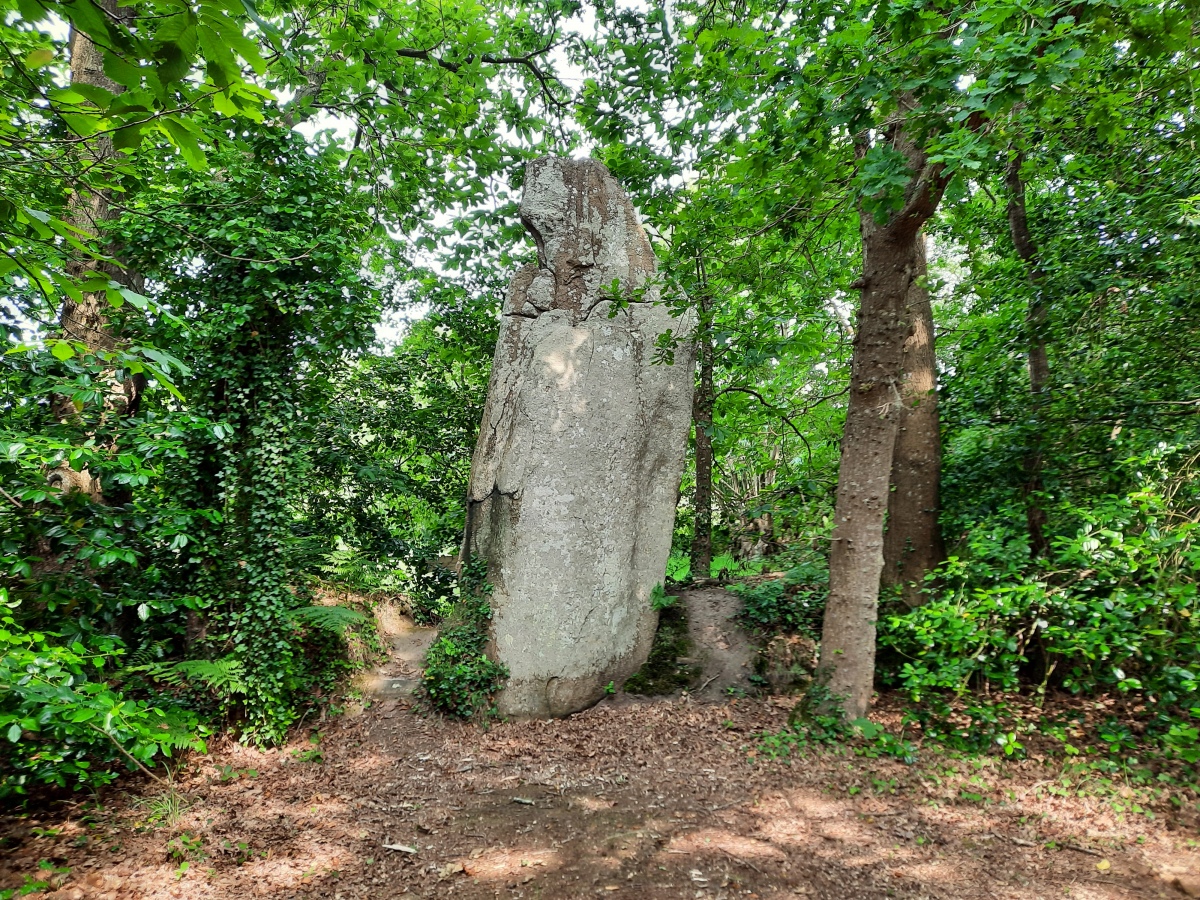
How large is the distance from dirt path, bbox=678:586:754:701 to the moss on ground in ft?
0.31

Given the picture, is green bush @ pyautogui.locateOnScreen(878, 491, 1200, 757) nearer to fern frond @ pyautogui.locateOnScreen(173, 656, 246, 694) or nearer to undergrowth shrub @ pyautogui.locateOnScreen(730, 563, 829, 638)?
undergrowth shrub @ pyautogui.locateOnScreen(730, 563, 829, 638)

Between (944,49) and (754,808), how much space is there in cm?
438

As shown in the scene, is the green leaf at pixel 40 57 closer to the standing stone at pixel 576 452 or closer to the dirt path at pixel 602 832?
the dirt path at pixel 602 832

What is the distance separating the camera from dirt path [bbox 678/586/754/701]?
556 cm

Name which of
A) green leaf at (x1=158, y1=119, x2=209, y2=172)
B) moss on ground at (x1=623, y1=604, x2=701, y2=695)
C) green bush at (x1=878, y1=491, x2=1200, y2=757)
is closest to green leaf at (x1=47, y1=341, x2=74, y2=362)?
green leaf at (x1=158, y1=119, x2=209, y2=172)

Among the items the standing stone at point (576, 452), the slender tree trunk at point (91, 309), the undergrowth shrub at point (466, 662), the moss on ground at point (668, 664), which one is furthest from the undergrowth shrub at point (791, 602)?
the slender tree trunk at point (91, 309)

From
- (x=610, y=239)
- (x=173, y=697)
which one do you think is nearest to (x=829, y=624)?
(x=610, y=239)

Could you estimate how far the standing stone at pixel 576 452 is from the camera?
5.53m

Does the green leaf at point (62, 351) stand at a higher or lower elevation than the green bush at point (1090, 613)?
higher

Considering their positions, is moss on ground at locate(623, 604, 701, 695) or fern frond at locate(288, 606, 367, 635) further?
moss on ground at locate(623, 604, 701, 695)

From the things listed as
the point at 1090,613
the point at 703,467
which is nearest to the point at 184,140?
the point at 1090,613

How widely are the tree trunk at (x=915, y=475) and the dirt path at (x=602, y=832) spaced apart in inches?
68.7

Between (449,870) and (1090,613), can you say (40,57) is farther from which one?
(1090,613)

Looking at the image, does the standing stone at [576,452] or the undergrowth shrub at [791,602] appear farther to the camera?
the undergrowth shrub at [791,602]
